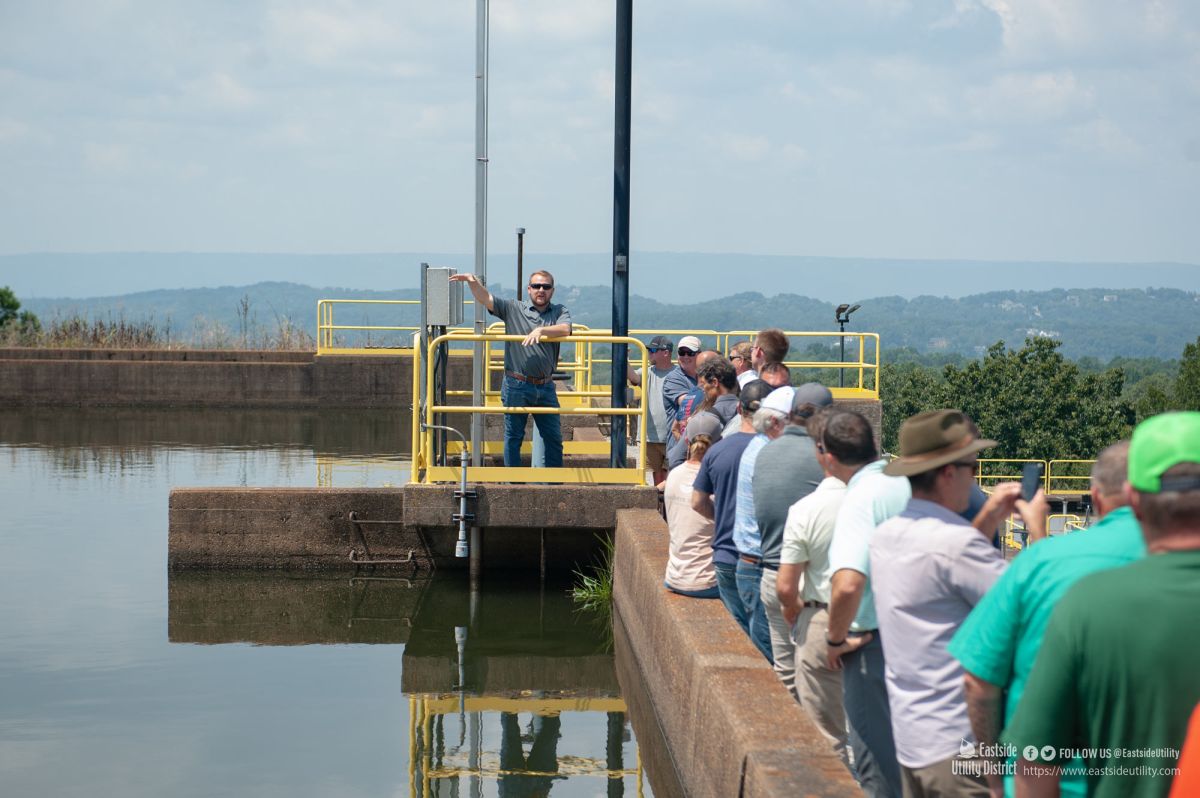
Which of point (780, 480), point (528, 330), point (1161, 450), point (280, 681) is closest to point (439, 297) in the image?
point (528, 330)

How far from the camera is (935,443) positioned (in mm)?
4152

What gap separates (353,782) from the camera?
23.6 ft

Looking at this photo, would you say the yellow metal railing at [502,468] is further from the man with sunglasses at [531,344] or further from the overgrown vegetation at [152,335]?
the overgrown vegetation at [152,335]

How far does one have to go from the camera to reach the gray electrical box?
1128 cm

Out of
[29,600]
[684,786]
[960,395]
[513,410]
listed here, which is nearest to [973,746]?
[684,786]

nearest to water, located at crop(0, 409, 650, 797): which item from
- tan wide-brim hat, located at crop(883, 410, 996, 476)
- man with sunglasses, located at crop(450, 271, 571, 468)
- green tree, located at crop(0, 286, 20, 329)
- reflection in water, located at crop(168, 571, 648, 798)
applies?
reflection in water, located at crop(168, 571, 648, 798)

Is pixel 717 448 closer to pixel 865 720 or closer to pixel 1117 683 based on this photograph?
pixel 865 720

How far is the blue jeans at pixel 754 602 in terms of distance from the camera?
22.2ft

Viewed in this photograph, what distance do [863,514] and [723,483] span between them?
7.56ft

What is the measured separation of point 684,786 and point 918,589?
10.7 ft

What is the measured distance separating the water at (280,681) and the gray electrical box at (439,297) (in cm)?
216

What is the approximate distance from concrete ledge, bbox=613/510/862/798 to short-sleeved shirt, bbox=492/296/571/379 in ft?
6.54

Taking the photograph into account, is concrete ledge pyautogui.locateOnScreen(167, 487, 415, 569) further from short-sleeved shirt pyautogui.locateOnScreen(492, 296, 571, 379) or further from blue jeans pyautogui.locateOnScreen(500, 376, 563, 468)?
short-sleeved shirt pyautogui.locateOnScreen(492, 296, 571, 379)

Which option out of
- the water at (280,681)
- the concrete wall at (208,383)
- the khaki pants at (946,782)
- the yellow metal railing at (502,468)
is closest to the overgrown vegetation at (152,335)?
the concrete wall at (208,383)
